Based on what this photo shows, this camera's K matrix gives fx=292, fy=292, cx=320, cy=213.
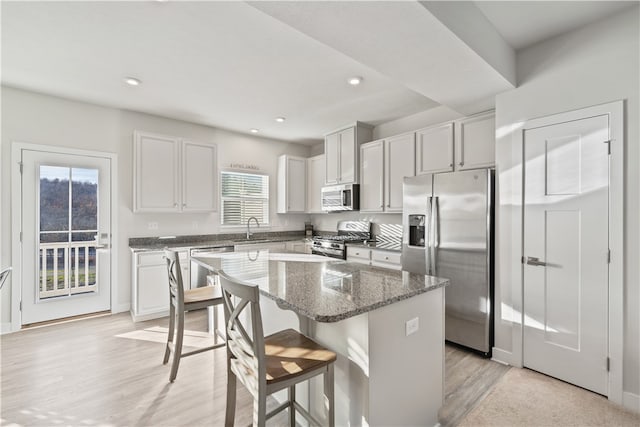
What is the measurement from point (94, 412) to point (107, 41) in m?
2.79

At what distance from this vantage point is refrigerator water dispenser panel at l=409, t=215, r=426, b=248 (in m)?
3.20

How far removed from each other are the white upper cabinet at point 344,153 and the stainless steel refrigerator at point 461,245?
1.45m

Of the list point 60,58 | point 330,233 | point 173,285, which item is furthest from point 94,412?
point 330,233

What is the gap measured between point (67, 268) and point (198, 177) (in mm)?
1966

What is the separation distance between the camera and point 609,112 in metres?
2.09

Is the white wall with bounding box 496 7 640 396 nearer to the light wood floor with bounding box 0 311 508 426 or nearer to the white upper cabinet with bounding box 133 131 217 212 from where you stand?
the light wood floor with bounding box 0 311 508 426

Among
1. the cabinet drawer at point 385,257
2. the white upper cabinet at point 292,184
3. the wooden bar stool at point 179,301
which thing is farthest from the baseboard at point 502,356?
the white upper cabinet at point 292,184

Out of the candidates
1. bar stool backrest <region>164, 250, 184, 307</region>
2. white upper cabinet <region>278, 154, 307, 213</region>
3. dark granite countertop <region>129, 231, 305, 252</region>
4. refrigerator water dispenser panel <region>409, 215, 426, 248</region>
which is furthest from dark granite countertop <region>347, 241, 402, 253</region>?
bar stool backrest <region>164, 250, 184, 307</region>

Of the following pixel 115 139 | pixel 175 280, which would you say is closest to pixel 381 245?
pixel 175 280

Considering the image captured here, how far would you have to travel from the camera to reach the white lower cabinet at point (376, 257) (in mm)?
3604

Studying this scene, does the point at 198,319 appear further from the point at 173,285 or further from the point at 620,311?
the point at 620,311

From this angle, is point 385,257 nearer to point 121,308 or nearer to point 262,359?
point 262,359

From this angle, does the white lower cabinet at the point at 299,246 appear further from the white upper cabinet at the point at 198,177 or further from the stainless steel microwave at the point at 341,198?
the white upper cabinet at the point at 198,177

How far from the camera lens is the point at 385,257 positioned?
373 centimetres
